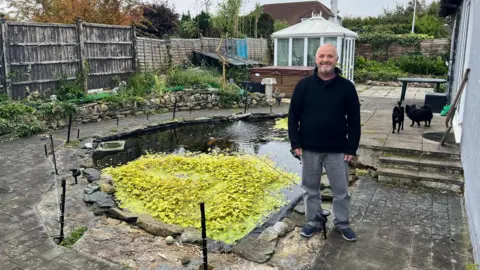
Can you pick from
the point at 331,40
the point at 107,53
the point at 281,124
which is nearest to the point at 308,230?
the point at 281,124

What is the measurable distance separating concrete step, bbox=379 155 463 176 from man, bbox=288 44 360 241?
1874mm

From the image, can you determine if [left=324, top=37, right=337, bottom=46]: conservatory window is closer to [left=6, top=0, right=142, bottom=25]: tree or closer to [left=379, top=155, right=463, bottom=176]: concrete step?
[left=6, top=0, right=142, bottom=25]: tree

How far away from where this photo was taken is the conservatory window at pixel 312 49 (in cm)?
1484

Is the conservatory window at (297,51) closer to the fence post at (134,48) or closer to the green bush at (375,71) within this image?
the green bush at (375,71)

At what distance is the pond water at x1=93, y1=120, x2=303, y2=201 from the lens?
6.59m

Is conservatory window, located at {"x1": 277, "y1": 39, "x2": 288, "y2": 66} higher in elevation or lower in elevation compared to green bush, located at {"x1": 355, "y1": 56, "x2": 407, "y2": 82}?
higher

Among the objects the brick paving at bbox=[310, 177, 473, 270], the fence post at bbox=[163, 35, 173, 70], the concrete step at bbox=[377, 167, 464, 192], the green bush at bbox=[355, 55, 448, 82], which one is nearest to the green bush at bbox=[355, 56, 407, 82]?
the green bush at bbox=[355, 55, 448, 82]

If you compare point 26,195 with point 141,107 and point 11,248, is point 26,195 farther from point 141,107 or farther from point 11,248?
point 141,107

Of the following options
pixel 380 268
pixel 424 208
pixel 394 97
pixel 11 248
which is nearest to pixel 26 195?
pixel 11 248

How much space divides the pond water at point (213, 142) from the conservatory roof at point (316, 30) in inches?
254

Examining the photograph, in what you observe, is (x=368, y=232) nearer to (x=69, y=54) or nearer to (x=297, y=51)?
(x=69, y=54)

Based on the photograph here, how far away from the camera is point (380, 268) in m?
2.99

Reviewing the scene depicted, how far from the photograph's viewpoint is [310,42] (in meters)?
14.9

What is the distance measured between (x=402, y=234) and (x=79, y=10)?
1240cm
